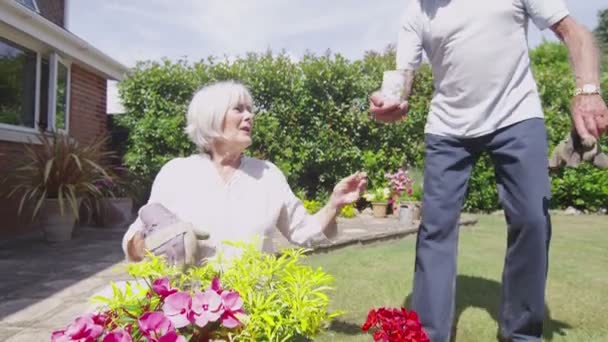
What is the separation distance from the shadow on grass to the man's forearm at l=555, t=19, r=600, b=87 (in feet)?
4.10

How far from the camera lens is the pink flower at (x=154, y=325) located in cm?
102

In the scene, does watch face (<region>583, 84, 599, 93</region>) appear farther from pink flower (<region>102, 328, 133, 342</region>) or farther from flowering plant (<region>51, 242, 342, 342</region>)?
pink flower (<region>102, 328, 133, 342</region>)

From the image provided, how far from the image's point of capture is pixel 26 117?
23.9 ft

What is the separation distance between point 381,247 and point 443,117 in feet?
11.2

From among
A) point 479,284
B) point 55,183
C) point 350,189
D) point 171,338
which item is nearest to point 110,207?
point 55,183

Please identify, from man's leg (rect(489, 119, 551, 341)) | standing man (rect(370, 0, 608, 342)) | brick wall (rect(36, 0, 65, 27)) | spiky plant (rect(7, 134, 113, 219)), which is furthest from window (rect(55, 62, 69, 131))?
man's leg (rect(489, 119, 551, 341))

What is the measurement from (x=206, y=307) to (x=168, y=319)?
82 millimetres

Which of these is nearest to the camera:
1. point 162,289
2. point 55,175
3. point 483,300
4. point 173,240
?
point 162,289

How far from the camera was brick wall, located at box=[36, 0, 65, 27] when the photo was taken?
8.79 m

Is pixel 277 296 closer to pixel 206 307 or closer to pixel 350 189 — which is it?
pixel 206 307

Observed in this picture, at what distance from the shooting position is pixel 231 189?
205 cm

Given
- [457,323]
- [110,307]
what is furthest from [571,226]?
[110,307]

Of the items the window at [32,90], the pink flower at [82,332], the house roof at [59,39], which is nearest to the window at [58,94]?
the window at [32,90]

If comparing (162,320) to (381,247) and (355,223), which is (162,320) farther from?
(355,223)
